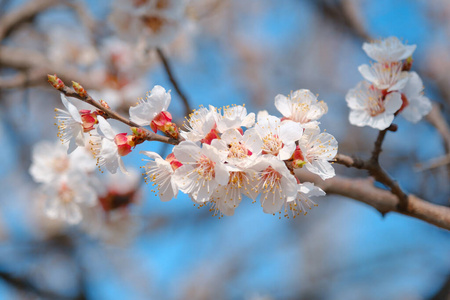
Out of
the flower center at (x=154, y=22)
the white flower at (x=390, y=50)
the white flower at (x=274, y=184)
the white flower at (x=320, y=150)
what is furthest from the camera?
the flower center at (x=154, y=22)

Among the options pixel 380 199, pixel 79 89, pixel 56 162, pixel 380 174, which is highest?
pixel 79 89

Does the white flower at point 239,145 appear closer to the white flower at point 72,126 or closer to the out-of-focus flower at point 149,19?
the white flower at point 72,126

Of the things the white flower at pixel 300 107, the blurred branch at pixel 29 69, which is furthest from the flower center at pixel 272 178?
the blurred branch at pixel 29 69

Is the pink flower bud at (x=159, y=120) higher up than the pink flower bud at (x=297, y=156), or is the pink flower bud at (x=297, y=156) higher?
the pink flower bud at (x=159, y=120)

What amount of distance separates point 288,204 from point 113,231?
166cm

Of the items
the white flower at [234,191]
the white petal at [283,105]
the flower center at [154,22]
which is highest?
the flower center at [154,22]

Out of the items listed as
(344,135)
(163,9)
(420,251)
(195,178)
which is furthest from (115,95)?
(420,251)

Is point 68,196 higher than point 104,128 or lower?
lower

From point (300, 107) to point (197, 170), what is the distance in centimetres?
38

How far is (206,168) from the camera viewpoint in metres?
1.08

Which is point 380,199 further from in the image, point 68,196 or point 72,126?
point 68,196

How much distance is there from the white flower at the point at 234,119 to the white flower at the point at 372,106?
449 mm

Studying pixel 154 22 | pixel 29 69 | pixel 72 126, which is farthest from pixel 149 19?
pixel 72 126

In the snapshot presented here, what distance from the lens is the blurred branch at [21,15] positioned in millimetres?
2527
